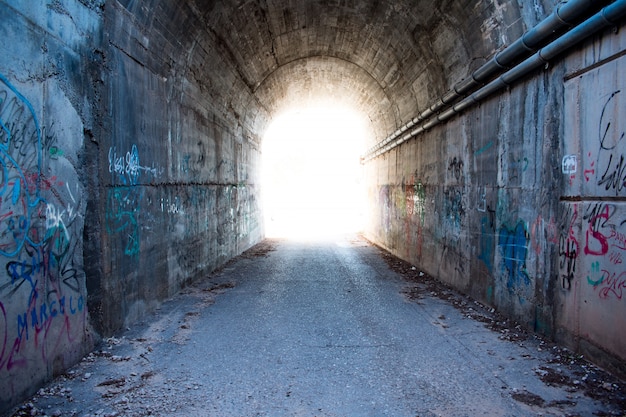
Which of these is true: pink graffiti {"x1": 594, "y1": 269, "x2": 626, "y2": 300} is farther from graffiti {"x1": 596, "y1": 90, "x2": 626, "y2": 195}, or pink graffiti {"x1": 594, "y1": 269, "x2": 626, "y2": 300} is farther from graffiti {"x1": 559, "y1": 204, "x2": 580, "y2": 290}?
graffiti {"x1": 596, "y1": 90, "x2": 626, "y2": 195}

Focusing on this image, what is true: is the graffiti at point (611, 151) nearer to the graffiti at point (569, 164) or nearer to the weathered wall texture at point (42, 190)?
the graffiti at point (569, 164)

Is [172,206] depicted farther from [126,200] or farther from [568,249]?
[568,249]

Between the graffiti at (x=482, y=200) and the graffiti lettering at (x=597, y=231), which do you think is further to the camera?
the graffiti at (x=482, y=200)

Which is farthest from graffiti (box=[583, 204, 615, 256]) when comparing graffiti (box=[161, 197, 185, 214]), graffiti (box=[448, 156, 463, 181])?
graffiti (box=[161, 197, 185, 214])

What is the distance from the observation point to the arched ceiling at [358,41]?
7.17 m

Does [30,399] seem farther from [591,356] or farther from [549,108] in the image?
[549,108]

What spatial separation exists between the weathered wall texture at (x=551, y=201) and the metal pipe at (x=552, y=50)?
0.13m

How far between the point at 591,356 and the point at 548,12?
159 inches

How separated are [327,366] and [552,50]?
4.46m

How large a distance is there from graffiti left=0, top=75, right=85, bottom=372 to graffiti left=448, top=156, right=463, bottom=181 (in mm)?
6696

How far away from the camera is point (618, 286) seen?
439 centimetres

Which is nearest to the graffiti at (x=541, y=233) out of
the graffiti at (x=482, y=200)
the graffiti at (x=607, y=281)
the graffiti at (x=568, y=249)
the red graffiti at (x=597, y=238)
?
the graffiti at (x=568, y=249)

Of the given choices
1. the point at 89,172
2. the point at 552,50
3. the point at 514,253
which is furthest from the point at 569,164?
the point at 89,172

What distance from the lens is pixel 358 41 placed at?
12.2m
